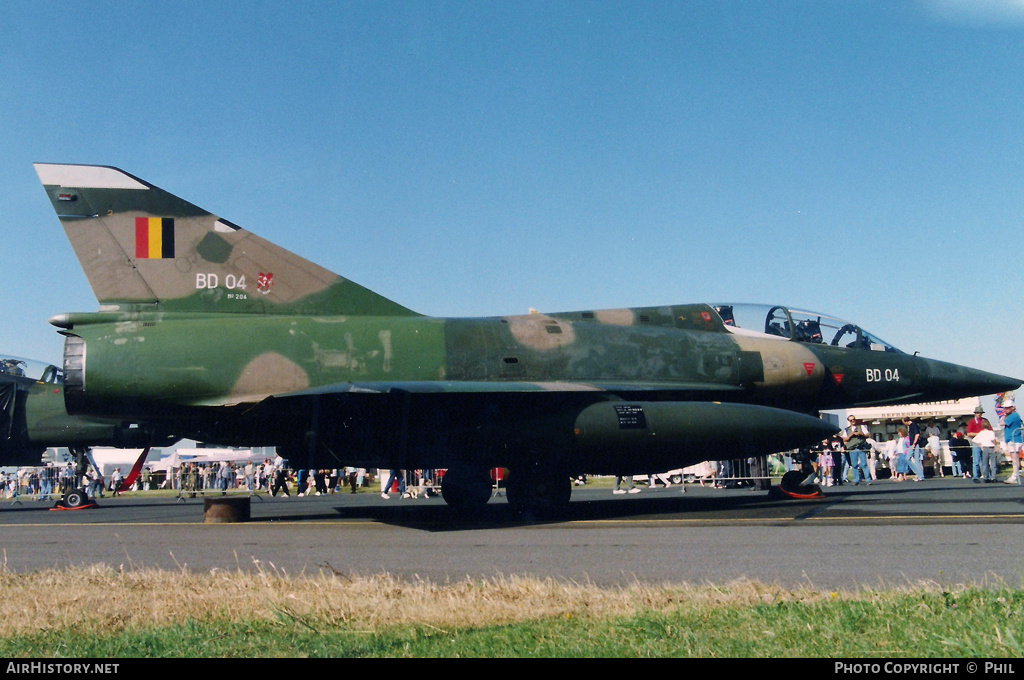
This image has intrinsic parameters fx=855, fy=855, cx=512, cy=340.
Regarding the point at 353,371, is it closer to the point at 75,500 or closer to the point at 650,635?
the point at 650,635

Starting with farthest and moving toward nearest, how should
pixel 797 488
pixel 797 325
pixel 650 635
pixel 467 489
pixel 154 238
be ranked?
pixel 797 325
pixel 797 488
pixel 467 489
pixel 154 238
pixel 650 635

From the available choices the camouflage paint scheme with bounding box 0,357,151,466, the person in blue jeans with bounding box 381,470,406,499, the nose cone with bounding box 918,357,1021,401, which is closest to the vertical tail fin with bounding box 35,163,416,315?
the camouflage paint scheme with bounding box 0,357,151,466

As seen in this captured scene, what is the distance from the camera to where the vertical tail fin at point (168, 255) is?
12156 millimetres

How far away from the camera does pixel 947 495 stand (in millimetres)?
14820

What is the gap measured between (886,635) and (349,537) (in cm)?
721

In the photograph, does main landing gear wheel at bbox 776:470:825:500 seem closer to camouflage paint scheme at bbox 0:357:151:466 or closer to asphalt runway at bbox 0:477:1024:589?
asphalt runway at bbox 0:477:1024:589

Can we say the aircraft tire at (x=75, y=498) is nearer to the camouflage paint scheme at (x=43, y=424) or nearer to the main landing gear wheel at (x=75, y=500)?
the main landing gear wheel at (x=75, y=500)

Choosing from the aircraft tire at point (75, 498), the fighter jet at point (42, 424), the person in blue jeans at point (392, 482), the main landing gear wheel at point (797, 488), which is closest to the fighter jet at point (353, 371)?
the main landing gear wheel at point (797, 488)

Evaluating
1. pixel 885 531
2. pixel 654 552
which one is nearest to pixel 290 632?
pixel 654 552

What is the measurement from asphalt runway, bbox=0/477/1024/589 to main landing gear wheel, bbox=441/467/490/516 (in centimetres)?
30

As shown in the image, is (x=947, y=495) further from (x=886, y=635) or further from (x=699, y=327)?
(x=886, y=635)

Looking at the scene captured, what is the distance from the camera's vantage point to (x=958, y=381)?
15.2 m

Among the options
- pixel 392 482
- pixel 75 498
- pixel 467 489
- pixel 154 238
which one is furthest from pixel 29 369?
pixel 467 489

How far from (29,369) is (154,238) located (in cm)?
750
